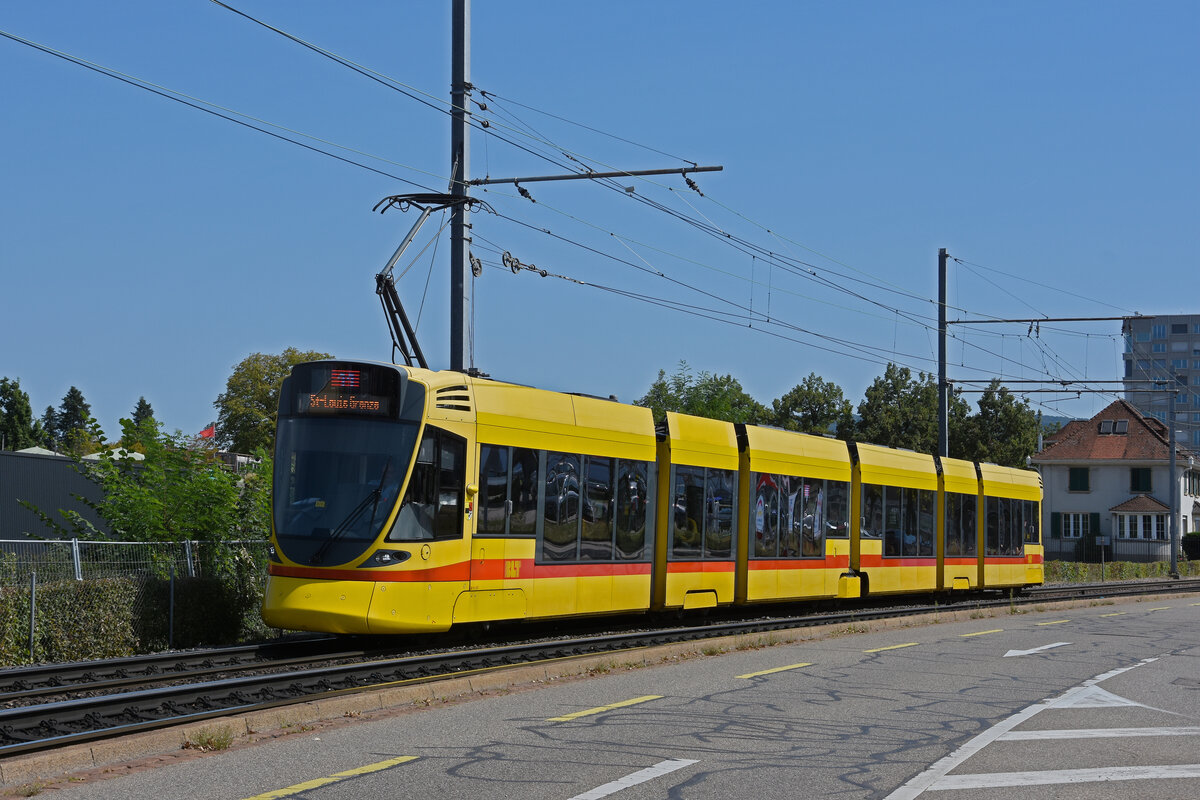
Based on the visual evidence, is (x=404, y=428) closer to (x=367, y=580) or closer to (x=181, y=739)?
(x=367, y=580)

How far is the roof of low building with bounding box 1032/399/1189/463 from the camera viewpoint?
79938mm

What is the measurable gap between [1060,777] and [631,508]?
1057cm

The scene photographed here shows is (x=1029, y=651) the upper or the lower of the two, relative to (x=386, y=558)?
lower

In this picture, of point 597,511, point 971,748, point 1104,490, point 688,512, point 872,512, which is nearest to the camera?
point 971,748

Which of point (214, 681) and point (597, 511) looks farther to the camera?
point (597, 511)

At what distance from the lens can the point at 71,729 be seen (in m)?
9.60

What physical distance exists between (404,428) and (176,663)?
358 centimetres

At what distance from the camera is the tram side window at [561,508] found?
16875mm

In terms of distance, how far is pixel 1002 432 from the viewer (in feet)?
271

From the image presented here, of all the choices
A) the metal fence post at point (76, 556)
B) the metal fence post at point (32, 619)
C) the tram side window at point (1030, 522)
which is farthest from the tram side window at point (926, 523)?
the metal fence post at point (32, 619)

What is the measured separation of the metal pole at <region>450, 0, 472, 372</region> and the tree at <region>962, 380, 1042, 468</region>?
67.1 meters

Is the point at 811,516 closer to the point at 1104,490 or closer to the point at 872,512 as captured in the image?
the point at 872,512

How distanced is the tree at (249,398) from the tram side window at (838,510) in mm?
50586

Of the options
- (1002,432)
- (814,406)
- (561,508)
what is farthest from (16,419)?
(561,508)
